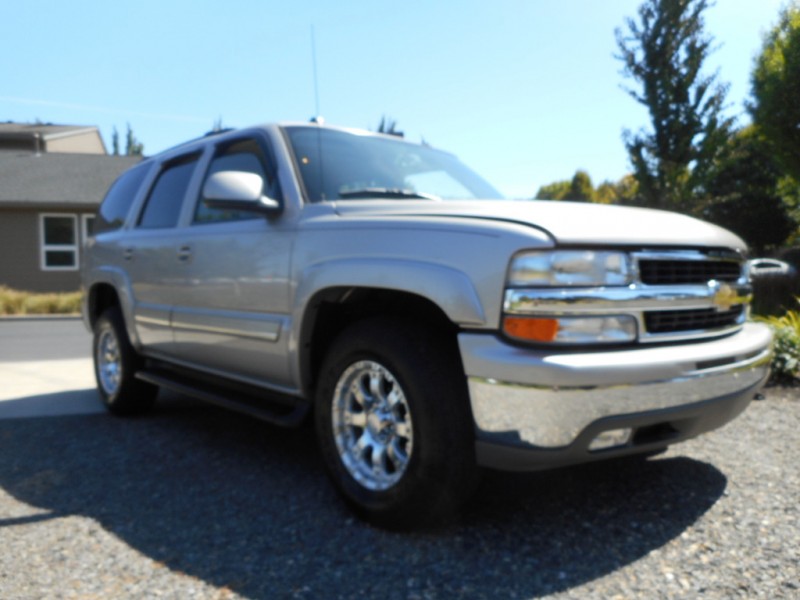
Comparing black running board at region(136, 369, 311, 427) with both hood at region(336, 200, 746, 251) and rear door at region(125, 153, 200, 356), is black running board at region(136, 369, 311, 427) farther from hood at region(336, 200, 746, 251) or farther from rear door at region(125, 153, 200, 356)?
hood at region(336, 200, 746, 251)

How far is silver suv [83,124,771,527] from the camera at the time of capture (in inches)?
108

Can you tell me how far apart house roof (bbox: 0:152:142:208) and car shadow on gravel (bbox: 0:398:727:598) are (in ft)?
58.7

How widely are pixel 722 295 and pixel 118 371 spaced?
4092mm

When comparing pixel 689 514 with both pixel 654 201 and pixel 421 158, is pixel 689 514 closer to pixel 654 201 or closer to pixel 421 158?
pixel 421 158

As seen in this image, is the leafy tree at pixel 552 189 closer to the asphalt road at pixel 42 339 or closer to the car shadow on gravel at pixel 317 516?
the asphalt road at pixel 42 339

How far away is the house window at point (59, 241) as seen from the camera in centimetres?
2136

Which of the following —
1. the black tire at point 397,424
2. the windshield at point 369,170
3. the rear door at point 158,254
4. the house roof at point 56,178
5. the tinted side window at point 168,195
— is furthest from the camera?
the house roof at point 56,178

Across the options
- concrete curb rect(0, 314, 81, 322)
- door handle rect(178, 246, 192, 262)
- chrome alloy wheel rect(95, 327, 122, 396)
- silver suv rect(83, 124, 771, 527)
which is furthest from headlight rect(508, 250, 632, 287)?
concrete curb rect(0, 314, 81, 322)

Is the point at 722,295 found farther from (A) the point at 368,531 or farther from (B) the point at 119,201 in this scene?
(B) the point at 119,201

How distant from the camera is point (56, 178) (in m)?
22.8

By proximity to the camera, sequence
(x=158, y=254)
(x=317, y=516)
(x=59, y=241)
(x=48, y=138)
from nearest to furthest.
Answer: (x=317, y=516) < (x=158, y=254) < (x=59, y=241) < (x=48, y=138)

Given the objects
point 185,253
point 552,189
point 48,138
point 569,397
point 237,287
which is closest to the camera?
point 569,397

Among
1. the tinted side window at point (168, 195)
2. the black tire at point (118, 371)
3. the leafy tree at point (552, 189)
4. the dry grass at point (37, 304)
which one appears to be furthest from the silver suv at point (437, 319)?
the leafy tree at point (552, 189)

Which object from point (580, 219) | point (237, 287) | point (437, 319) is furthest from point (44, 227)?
point (580, 219)
